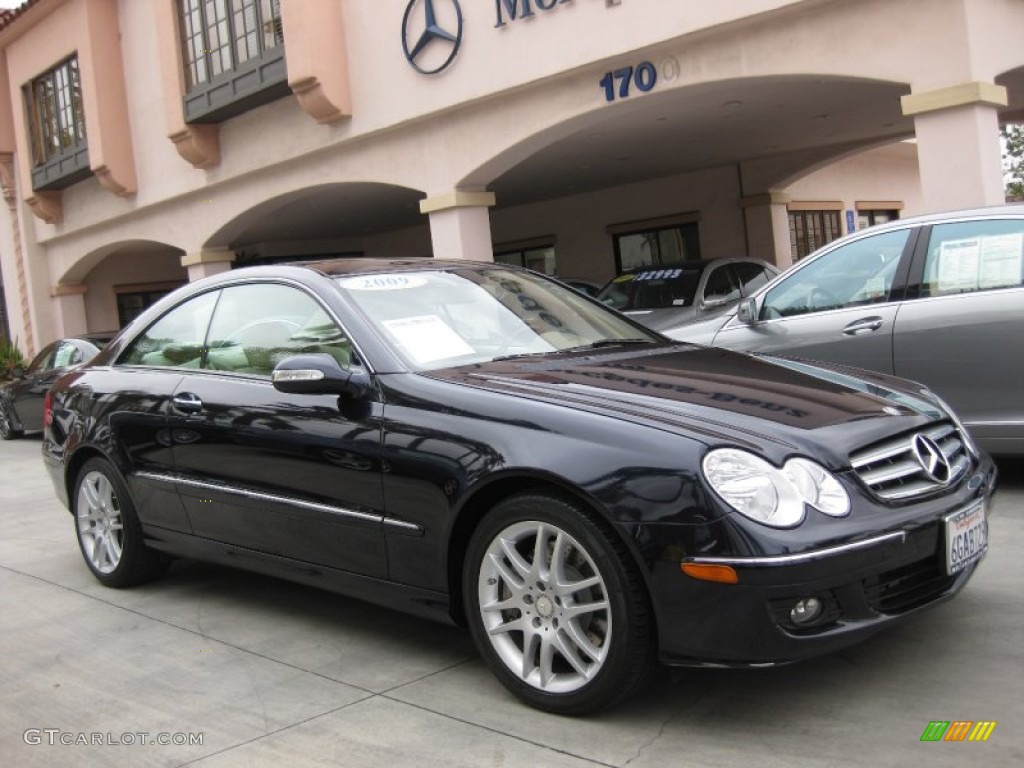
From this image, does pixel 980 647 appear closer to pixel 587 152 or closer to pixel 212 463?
pixel 212 463

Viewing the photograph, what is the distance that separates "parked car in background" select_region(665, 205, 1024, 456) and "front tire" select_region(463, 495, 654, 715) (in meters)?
3.32

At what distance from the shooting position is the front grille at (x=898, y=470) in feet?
10.2

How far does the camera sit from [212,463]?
4430 millimetres

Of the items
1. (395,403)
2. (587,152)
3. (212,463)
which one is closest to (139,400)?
(212,463)

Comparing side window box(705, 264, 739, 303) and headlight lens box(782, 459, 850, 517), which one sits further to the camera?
side window box(705, 264, 739, 303)

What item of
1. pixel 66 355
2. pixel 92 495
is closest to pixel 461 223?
pixel 66 355

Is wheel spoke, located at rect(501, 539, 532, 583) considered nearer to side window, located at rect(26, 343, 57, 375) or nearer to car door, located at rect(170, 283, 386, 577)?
car door, located at rect(170, 283, 386, 577)

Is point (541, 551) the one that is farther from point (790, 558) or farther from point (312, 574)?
point (312, 574)

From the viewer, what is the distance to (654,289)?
39.3ft

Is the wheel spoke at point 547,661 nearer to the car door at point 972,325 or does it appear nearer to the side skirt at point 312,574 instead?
the side skirt at point 312,574

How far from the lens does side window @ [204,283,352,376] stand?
418 cm

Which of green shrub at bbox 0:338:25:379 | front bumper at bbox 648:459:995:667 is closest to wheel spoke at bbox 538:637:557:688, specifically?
front bumper at bbox 648:459:995:667

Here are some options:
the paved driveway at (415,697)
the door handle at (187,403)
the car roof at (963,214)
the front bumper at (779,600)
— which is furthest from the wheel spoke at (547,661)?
the car roof at (963,214)

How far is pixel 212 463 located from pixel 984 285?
4166 millimetres
